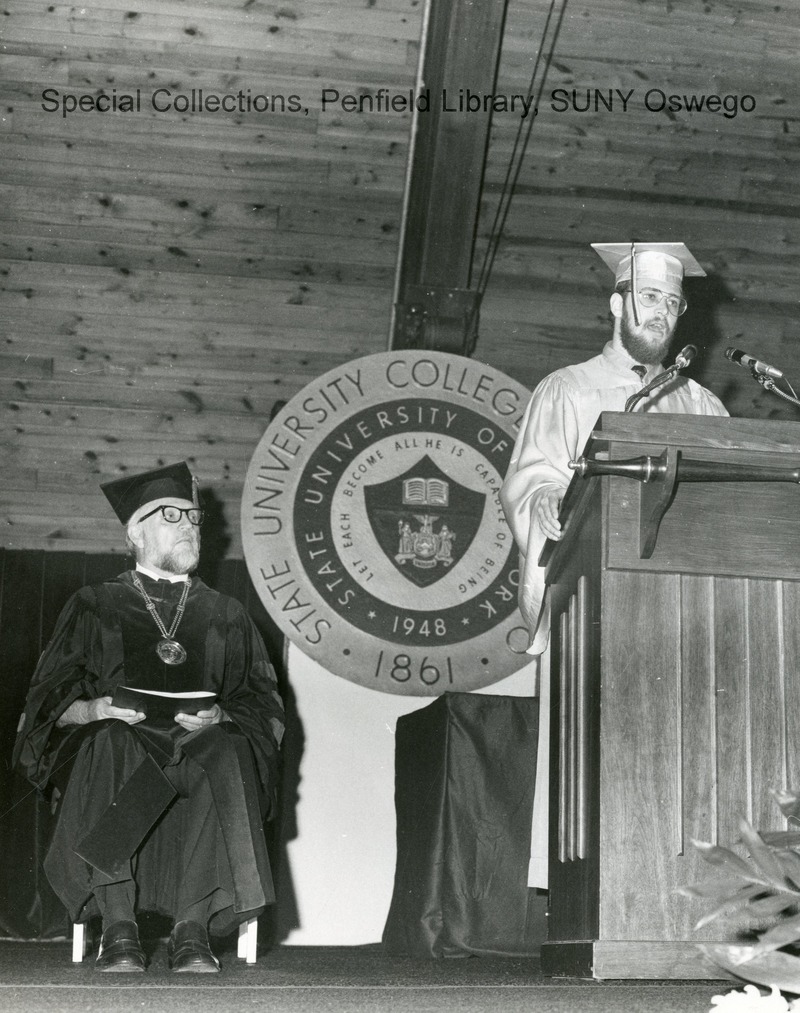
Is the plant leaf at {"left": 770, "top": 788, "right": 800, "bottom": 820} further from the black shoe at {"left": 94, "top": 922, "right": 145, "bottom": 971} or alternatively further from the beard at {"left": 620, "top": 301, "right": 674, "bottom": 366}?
the beard at {"left": 620, "top": 301, "right": 674, "bottom": 366}

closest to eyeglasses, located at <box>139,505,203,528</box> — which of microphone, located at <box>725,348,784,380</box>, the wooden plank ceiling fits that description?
the wooden plank ceiling

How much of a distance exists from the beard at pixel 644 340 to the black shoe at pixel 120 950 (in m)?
1.79

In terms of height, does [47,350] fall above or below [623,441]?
above

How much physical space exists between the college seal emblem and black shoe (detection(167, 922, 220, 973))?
5.70 ft

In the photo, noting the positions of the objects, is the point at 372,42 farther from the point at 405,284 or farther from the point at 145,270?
the point at 145,270

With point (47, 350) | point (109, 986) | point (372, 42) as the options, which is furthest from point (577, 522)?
point (47, 350)

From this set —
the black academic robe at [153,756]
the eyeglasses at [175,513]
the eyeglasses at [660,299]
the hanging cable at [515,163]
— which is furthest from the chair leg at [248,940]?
the hanging cable at [515,163]

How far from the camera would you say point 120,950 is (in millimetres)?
2715

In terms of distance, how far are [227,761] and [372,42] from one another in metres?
2.70

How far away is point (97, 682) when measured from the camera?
3361mm

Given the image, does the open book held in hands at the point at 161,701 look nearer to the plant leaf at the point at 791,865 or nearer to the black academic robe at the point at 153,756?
the black academic robe at the point at 153,756

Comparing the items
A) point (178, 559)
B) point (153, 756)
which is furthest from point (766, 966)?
point (178, 559)

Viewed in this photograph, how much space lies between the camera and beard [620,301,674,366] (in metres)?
3.22

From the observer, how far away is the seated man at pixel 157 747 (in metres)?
2.89
